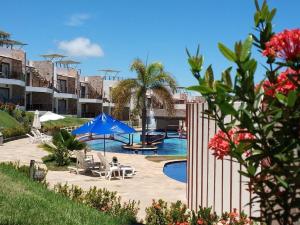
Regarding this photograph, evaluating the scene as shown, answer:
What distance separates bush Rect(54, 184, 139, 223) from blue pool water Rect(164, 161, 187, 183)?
7.29m

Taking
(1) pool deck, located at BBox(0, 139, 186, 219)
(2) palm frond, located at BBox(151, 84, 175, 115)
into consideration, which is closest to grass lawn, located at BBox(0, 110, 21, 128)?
(2) palm frond, located at BBox(151, 84, 175, 115)

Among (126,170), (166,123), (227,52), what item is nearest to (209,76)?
(227,52)

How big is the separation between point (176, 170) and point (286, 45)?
15829 mm

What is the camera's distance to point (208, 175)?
8086 millimetres

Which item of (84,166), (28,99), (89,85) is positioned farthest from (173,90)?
(89,85)

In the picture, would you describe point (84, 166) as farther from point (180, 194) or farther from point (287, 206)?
point (287, 206)

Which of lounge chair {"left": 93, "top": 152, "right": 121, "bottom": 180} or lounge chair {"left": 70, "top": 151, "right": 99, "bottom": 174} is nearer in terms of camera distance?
lounge chair {"left": 93, "top": 152, "right": 121, "bottom": 180}

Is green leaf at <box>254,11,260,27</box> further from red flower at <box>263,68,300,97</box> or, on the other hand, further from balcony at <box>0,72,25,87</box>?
balcony at <box>0,72,25,87</box>

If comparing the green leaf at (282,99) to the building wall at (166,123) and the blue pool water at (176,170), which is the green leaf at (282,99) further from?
the building wall at (166,123)

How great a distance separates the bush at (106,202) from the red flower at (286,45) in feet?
20.1

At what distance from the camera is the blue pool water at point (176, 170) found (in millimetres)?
16500

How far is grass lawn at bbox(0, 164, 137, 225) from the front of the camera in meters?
6.86

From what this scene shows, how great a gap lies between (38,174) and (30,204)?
3.34m

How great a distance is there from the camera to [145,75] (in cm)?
2698
